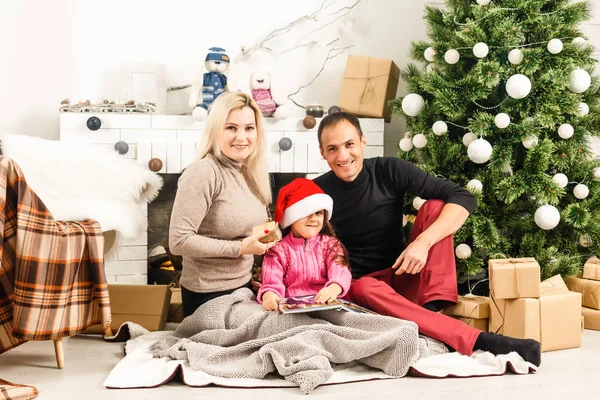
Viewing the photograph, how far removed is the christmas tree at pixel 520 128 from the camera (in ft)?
8.92

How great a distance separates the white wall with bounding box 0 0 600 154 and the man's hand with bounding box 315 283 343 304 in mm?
1400

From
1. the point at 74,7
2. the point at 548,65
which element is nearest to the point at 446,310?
the point at 548,65

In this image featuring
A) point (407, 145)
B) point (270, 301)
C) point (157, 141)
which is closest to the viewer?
point (270, 301)

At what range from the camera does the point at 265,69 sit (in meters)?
3.45

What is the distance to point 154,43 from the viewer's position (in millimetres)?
3377

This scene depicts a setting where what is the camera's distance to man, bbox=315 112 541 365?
6.99 ft

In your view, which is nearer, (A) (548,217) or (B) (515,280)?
(B) (515,280)

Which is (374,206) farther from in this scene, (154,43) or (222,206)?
(154,43)

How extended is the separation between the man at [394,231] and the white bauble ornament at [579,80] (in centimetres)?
78

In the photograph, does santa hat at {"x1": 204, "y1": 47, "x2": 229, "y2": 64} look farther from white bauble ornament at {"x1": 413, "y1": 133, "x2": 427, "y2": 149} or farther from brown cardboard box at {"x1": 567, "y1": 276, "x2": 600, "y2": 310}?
→ brown cardboard box at {"x1": 567, "y1": 276, "x2": 600, "y2": 310}

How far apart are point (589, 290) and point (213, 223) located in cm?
166

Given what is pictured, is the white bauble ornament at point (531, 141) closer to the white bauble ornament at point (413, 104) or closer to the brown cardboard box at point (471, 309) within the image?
the white bauble ornament at point (413, 104)

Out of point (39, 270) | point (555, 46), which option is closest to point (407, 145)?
point (555, 46)

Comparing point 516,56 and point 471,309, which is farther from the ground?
point 516,56
